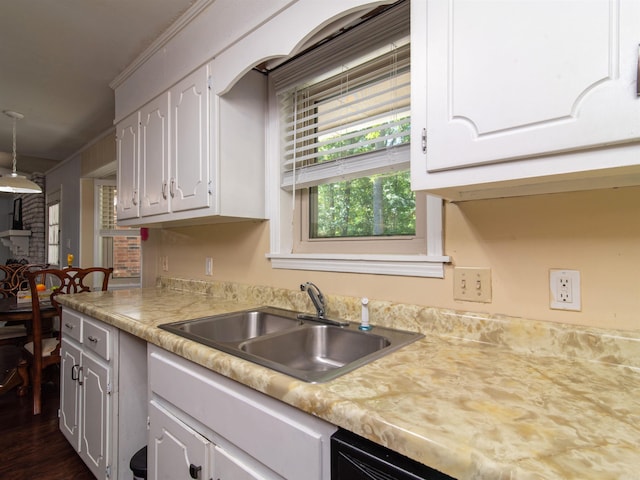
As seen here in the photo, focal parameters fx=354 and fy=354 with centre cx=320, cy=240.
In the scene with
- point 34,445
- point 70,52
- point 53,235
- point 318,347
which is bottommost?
point 34,445

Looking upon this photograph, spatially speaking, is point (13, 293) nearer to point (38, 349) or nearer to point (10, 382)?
point (10, 382)

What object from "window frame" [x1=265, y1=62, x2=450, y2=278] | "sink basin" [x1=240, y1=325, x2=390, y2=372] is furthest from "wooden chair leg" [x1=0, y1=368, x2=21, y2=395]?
"sink basin" [x1=240, y1=325, x2=390, y2=372]

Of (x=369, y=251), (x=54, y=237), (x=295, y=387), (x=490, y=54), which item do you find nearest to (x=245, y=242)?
(x=369, y=251)

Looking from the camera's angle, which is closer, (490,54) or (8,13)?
(490,54)

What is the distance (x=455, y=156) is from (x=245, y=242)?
1373 mm

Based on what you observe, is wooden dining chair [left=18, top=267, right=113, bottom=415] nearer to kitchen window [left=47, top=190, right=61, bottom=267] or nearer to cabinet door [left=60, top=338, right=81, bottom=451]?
cabinet door [left=60, top=338, right=81, bottom=451]

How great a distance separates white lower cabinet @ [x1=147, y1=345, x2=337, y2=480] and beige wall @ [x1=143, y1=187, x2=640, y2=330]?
660 mm

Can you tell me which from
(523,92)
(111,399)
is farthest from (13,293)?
(523,92)

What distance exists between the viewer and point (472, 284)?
115 cm

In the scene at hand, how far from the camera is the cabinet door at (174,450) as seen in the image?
1.05 meters

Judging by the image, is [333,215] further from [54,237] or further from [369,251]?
[54,237]

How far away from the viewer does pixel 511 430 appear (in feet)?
1.96

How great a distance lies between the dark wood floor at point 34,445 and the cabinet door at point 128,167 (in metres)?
1.45

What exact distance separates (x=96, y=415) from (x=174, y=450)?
2.51ft
